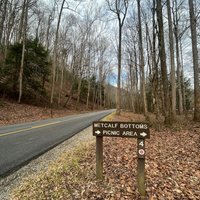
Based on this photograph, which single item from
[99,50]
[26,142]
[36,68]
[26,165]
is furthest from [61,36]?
[26,165]

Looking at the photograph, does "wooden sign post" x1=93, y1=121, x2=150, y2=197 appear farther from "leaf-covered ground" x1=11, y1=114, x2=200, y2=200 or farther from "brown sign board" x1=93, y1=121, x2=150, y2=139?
"leaf-covered ground" x1=11, y1=114, x2=200, y2=200

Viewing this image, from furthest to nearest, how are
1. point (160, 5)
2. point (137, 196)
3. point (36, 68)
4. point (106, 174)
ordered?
point (36, 68)
point (160, 5)
point (106, 174)
point (137, 196)

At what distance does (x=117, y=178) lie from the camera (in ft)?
13.1

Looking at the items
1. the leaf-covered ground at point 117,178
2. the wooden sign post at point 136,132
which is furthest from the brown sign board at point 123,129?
the leaf-covered ground at point 117,178

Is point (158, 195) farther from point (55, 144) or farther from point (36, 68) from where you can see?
point (36, 68)

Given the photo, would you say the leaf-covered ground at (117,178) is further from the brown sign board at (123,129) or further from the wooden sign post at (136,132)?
the brown sign board at (123,129)

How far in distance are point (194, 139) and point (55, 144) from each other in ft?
18.6

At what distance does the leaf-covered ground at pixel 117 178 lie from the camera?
3.36 meters

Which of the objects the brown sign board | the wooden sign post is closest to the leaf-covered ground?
the wooden sign post

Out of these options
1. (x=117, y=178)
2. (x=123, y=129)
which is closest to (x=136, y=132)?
(x=123, y=129)

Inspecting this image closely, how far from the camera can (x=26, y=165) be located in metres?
4.73

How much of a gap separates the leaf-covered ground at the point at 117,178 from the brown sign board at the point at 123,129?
1064 millimetres

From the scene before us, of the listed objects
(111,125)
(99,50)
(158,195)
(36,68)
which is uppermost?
(99,50)

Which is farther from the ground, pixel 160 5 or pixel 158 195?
pixel 160 5
